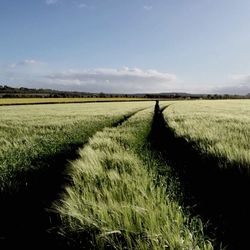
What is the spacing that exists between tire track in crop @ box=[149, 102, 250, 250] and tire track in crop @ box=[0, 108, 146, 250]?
6.46 ft

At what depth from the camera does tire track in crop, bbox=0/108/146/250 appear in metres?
3.96

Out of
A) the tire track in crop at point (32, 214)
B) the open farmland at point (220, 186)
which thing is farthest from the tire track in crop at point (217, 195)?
the tire track in crop at point (32, 214)

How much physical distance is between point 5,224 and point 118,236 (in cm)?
209

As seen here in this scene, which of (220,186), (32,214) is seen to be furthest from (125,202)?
(220,186)

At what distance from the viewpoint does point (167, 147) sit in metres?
12.0

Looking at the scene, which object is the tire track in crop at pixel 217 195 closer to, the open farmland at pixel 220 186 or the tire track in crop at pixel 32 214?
the open farmland at pixel 220 186

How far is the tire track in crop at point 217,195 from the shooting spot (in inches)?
169

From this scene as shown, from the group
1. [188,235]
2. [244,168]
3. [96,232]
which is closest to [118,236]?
[96,232]

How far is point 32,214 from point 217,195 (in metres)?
3.25

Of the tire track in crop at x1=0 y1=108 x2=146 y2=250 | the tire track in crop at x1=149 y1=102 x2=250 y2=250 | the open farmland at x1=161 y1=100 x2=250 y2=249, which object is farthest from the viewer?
the open farmland at x1=161 y1=100 x2=250 y2=249

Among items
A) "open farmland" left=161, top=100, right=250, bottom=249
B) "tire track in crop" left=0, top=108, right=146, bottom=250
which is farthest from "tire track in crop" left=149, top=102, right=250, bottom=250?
"tire track in crop" left=0, top=108, right=146, bottom=250

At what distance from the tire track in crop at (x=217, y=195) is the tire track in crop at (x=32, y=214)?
197 cm

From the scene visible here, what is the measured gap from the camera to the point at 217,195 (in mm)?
5984

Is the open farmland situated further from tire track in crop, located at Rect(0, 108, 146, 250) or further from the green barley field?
tire track in crop, located at Rect(0, 108, 146, 250)
